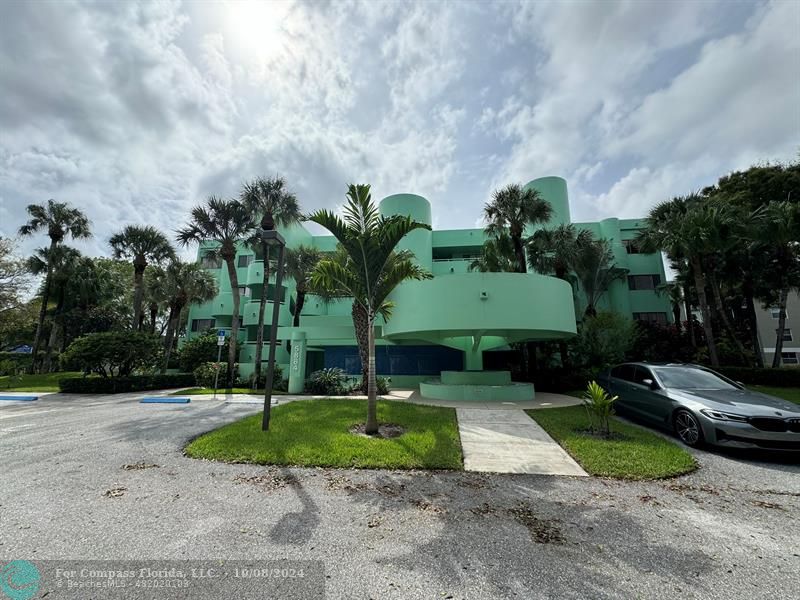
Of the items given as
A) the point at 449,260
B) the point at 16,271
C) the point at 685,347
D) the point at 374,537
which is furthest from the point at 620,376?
the point at 16,271

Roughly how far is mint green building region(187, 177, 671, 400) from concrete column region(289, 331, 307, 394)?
Result: 0.05m

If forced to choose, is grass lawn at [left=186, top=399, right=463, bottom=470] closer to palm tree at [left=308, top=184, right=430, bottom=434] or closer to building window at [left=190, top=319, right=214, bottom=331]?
palm tree at [left=308, top=184, right=430, bottom=434]

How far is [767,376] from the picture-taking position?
15.0 metres

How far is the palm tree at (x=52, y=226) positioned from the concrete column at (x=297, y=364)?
1960cm

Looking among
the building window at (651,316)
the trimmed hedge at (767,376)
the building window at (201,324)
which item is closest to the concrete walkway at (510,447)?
the trimmed hedge at (767,376)

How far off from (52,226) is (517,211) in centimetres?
3031

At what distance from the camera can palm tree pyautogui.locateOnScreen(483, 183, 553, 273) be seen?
16.4 metres

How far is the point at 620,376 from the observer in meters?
9.46

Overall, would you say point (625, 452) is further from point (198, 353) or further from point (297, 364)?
point (198, 353)

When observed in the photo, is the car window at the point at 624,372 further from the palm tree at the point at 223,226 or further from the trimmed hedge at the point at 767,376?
the palm tree at the point at 223,226

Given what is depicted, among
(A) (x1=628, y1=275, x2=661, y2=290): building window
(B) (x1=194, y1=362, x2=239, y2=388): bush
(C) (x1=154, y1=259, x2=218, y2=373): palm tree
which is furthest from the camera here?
(A) (x1=628, y1=275, x2=661, y2=290): building window

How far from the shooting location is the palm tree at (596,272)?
73.6ft

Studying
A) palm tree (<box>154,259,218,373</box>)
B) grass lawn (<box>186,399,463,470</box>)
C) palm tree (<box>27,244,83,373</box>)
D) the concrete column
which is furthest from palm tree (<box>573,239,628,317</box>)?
palm tree (<box>27,244,83,373</box>)

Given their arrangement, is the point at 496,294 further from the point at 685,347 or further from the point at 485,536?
the point at 685,347
